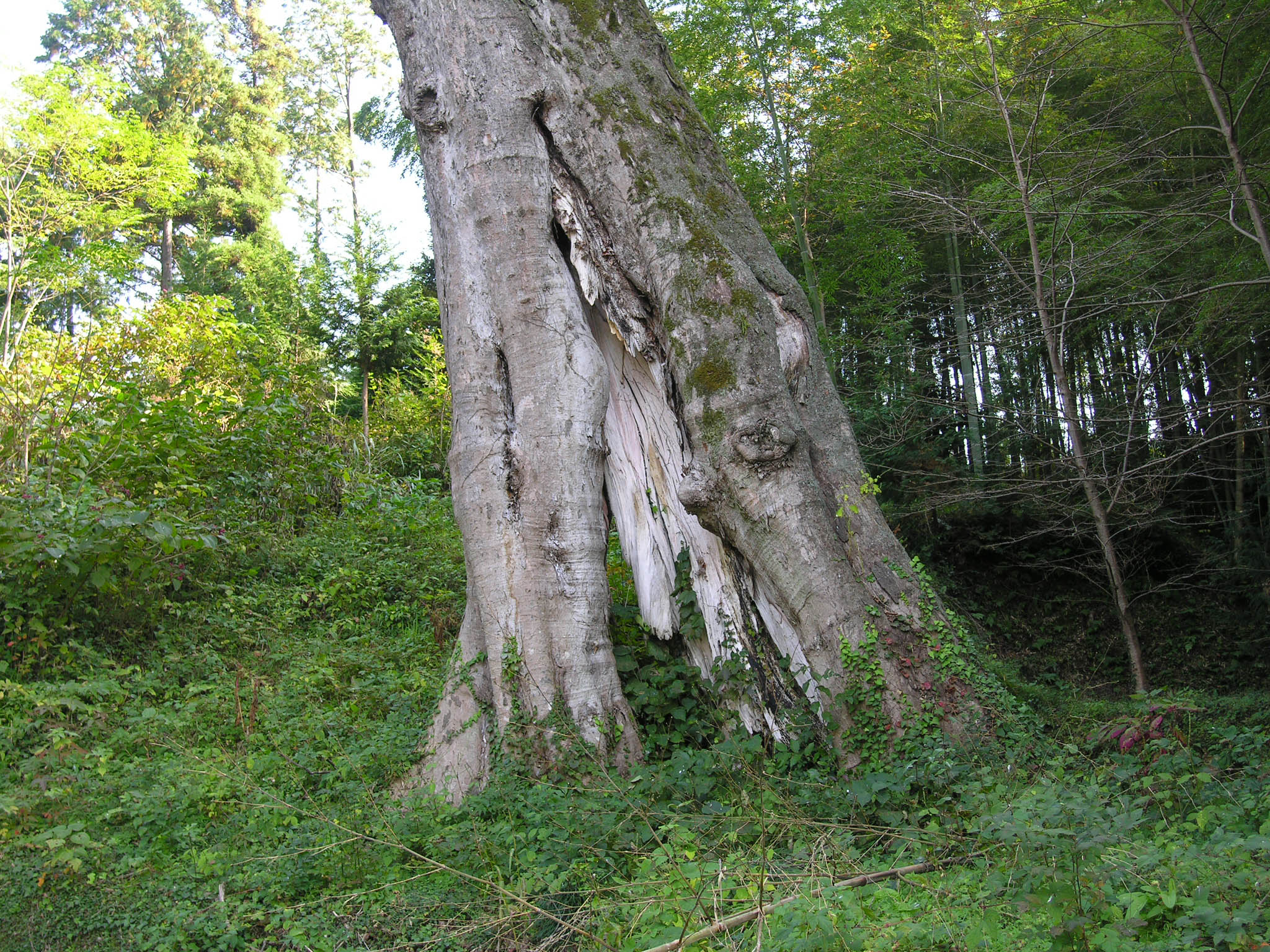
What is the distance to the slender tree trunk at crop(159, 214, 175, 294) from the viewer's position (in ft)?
76.3

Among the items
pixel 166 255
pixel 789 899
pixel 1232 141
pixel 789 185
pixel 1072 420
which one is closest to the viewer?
pixel 789 899

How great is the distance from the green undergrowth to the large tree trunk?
357 mm

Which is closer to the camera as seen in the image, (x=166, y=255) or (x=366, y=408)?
(x=366, y=408)

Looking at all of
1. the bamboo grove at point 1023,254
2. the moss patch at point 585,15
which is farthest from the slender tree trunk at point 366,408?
the moss patch at point 585,15

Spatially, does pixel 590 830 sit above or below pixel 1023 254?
below

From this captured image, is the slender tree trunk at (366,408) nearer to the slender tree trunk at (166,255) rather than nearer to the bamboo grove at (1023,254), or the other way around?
the bamboo grove at (1023,254)

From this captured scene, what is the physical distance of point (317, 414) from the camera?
10.1m

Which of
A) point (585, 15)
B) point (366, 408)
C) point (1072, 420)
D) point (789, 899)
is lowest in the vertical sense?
point (789, 899)

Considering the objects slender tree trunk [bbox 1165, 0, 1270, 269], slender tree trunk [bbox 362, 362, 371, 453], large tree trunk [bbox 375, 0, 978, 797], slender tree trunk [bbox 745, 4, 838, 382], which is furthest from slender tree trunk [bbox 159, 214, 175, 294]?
slender tree trunk [bbox 1165, 0, 1270, 269]

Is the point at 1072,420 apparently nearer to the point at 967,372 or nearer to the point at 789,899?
the point at 967,372

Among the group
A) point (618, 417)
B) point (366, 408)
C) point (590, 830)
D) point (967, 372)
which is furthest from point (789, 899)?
point (366, 408)

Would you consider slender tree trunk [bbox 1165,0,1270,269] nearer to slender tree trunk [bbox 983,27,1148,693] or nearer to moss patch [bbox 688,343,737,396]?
slender tree trunk [bbox 983,27,1148,693]

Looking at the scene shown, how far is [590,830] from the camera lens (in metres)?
3.39

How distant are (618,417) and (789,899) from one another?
327 cm
